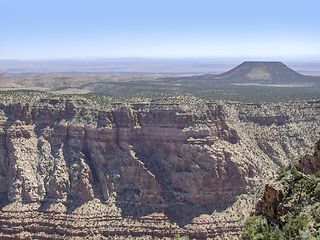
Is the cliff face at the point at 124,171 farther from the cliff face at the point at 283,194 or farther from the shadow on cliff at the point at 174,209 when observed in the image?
the cliff face at the point at 283,194

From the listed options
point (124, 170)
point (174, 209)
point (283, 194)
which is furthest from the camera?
point (124, 170)

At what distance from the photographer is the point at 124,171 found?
5769 centimetres

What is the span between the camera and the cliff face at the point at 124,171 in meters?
52.4

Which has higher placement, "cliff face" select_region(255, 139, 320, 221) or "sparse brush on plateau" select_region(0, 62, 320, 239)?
"cliff face" select_region(255, 139, 320, 221)

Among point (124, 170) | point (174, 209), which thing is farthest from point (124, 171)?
point (174, 209)

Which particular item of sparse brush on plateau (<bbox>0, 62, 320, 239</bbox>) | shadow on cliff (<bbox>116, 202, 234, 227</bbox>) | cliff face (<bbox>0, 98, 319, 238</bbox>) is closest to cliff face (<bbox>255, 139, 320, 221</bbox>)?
sparse brush on plateau (<bbox>0, 62, 320, 239</bbox>)

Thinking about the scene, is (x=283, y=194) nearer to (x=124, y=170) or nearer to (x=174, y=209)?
(x=174, y=209)

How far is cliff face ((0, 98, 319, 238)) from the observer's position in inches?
2063

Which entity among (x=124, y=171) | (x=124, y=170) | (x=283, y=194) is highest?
(x=283, y=194)

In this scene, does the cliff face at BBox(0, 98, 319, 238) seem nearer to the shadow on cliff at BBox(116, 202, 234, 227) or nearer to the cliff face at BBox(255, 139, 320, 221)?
the shadow on cliff at BBox(116, 202, 234, 227)

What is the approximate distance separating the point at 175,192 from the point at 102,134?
15468 mm

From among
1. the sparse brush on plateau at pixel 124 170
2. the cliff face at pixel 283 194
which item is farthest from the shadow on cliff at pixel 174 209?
the cliff face at pixel 283 194

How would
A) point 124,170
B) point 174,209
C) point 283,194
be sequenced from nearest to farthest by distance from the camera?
point 283,194
point 174,209
point 124,170

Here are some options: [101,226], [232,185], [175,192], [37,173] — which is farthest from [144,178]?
[37,173]
